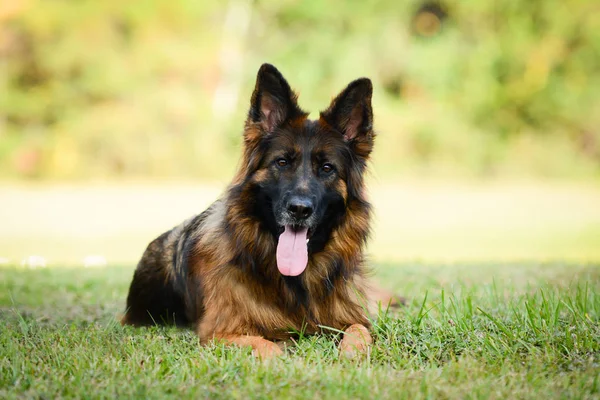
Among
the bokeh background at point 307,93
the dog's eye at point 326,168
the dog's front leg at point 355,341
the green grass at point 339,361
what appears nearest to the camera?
the green grass at point 339,361

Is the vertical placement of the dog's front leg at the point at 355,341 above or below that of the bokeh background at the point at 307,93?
below

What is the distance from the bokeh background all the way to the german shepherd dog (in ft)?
64.0

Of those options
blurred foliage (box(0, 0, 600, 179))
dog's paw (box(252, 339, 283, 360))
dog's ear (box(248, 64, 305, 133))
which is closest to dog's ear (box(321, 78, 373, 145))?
dog's ear (box(248, 64, 305, 133))

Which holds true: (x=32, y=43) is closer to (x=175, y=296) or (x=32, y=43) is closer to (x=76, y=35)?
(x=76, y=35)

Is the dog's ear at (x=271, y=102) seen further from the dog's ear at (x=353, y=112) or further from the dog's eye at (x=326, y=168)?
the dog's eye at (x=326, y=168)

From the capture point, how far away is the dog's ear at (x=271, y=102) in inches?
197

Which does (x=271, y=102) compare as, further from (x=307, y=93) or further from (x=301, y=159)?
(x=307, y=93)

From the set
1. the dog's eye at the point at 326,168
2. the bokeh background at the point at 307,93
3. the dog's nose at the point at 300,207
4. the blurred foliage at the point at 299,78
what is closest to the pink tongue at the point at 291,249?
the dog's nose at the point at 300,207

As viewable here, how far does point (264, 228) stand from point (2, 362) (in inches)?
75.9

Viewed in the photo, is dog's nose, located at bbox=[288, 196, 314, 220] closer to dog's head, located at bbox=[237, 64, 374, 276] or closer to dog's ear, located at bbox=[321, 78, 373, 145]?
dog's head, located at bbox=[237, 64, 374, 276]

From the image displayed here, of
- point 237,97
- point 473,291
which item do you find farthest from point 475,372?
point 237,97

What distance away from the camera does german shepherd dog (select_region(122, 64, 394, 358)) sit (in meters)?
4.79

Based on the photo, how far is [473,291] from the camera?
20.6 ft

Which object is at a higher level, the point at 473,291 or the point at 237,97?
the point at 237,97
